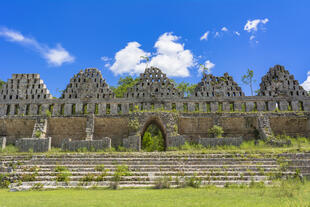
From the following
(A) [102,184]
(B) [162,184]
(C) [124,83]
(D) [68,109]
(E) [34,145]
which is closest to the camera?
(B) [162,184]

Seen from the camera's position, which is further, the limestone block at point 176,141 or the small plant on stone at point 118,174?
the limestone block at point 176,141

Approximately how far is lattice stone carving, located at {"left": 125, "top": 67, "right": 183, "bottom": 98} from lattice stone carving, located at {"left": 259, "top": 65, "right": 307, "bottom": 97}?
10670mm

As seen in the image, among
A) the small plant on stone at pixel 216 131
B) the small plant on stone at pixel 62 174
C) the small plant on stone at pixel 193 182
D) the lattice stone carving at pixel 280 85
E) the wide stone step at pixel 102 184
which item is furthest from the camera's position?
the lattice stone carving at pixel 280 85

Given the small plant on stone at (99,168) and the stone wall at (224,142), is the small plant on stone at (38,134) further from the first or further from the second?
the stone wall at (224,142)

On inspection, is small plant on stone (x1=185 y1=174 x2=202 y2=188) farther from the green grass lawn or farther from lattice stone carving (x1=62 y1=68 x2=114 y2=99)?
lattice stone carving (x1=62 y1=68 x2=114 y2=99)

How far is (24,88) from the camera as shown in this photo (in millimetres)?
31375

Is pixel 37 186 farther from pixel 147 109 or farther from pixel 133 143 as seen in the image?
pixel 147 109

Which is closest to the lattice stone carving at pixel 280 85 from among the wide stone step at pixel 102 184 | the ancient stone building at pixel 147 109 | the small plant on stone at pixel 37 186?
the ancient stone building at pixel 147 109

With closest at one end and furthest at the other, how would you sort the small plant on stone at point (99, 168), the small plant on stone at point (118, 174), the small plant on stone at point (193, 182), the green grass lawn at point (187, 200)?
the green grass lawn at point (187, 200) → the small plant on stone at point (193, 182) → the small plant on stone at point (118, 174) → the small plant on stone at point (99, 168)

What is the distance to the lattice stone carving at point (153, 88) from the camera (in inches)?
1192

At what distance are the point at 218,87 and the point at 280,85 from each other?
24.4 ft

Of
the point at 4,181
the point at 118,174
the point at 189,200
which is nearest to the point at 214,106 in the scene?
the point at 118,174

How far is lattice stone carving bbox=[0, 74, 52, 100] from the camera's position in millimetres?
30922

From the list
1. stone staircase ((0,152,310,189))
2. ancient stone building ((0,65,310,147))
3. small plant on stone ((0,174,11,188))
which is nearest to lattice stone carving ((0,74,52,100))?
ancient stone building ((0,65,310,147))
